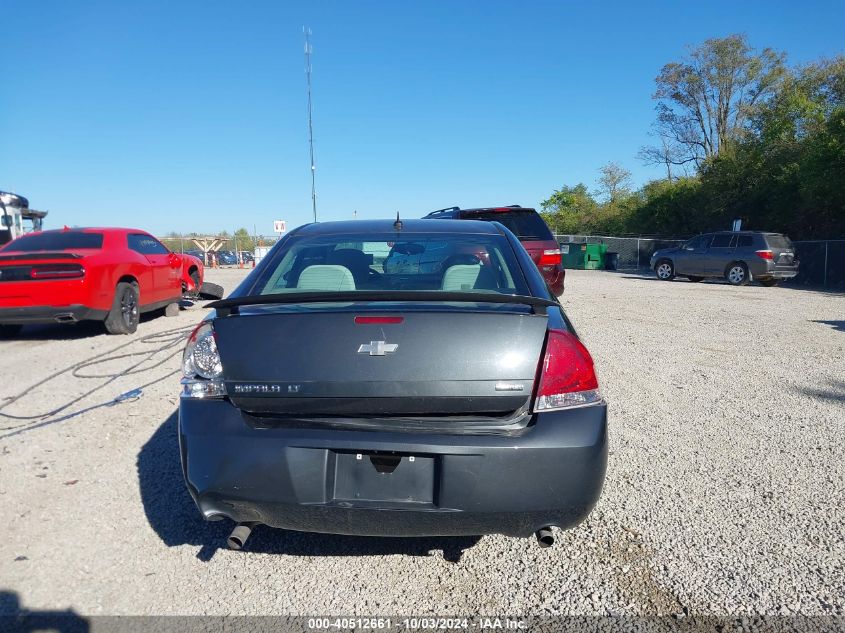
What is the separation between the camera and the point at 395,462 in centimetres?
216

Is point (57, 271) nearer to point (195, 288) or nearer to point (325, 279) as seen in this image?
point (195, 288)

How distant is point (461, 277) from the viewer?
123 inches

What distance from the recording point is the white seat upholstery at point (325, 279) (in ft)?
10.1

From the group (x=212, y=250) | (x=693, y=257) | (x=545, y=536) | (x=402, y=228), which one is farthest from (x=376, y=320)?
(x=212, y=250)

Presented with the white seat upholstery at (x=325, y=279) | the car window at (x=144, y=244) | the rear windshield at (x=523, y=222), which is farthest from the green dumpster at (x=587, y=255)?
the white seat upholstery at (x=325, y=279)

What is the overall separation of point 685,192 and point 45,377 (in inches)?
1236

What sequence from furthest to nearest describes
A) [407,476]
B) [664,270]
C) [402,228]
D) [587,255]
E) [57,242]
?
[587,255] < [664,270] < [57,242] < [402,228] < [407,476]

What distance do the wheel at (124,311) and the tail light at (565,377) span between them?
23.0ft

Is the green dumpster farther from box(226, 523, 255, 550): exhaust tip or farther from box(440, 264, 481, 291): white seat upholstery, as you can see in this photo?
box(226, 523, 255, 550): exhaust tip

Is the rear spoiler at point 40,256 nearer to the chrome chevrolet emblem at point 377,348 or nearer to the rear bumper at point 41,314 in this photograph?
the rear bumper at point 41,314

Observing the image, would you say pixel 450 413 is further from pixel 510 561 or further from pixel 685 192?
pixel 685 192

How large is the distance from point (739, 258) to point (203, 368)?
60.1ft

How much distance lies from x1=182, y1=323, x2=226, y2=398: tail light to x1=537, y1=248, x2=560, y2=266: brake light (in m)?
7.22

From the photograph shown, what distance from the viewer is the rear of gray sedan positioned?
214 centimetres
